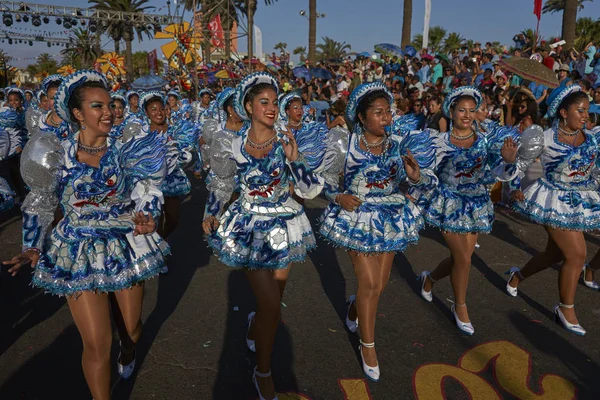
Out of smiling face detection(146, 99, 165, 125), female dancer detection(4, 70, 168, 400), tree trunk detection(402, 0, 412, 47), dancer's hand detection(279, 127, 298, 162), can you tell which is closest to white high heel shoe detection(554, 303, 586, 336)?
dancer's hand detection(279, 127, 298, 162)

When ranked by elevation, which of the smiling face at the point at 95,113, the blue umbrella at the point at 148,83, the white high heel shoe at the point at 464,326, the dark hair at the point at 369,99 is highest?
the blue umbrella at the point at 148,83

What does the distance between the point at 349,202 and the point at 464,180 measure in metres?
1.40

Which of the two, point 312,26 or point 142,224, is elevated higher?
point 312,26

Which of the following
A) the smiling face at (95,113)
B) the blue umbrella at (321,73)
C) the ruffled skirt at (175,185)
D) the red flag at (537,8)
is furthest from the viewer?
the blue umbrella at (321,73)

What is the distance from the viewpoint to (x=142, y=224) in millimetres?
2871

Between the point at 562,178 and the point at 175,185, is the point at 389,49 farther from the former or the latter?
the point at 562,178

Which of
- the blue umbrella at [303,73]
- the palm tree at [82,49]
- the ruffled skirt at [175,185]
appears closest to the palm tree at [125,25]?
the palm tree at [82,49]

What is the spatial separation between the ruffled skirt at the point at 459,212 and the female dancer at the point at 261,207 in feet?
4.80

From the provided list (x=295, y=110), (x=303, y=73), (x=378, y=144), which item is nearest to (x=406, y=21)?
(x=303, y=73)

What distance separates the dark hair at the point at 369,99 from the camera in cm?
350

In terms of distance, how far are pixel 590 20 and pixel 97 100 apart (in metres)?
34.1

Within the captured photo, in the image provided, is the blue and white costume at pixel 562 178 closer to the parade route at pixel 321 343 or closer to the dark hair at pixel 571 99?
the dark hair at pixel 571 99

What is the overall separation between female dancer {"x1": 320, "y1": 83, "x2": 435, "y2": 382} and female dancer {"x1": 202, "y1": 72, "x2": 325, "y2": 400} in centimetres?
33

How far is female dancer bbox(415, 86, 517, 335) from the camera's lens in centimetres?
411
